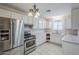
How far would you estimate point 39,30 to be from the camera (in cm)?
203

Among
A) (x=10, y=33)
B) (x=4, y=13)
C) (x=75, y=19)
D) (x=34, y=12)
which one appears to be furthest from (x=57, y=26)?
(x=4, y=13)

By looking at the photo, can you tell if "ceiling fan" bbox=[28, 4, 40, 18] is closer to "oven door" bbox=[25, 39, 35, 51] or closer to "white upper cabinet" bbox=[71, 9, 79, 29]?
"oven door" bbox=[25, 39, 35, 51]

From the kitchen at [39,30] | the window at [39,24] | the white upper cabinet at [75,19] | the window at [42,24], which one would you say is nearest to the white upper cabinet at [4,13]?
the kitchen at [39,30]

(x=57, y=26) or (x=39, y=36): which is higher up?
(x=57, y=26)

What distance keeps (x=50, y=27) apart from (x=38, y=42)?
500mm

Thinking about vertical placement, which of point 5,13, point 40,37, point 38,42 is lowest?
point 38,42

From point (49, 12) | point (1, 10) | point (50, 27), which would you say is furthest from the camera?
point (50, 27)

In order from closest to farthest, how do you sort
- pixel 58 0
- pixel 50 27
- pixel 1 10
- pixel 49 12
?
1. pixel 58 0
2. pixel 1 10
3. pixel 49 12
4. pixel 50 27

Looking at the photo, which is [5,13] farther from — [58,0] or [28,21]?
[58,0]

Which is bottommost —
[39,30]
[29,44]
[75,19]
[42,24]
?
[29,44]

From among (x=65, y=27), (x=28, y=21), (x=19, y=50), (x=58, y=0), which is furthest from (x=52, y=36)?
(x=58, y=0)

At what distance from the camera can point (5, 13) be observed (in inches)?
71.5

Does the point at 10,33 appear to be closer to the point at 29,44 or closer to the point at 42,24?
the point at 29,44

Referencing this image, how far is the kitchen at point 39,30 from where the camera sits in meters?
1.83
